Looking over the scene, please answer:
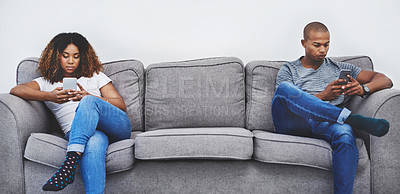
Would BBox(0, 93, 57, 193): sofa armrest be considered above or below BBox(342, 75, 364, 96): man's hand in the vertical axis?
below

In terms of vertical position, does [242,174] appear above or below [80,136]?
below

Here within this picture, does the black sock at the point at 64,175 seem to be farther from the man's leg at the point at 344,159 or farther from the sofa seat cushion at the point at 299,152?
the man's leg at the point at 344,159

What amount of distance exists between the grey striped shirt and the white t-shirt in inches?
45.1

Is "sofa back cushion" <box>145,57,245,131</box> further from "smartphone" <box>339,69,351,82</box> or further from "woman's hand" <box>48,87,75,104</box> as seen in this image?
"smartphone" <box>339,69,351,82</box>

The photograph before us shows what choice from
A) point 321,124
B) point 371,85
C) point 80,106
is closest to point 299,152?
point 321,124

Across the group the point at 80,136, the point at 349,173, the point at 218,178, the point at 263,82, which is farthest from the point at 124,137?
the point at 349,173

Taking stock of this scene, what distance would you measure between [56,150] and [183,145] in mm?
635

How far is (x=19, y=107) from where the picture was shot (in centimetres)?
190

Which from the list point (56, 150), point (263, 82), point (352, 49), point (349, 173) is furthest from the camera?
point (352, 49)

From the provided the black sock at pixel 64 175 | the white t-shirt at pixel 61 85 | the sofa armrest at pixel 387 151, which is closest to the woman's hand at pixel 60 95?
the white t-shirt at pixel 61 85

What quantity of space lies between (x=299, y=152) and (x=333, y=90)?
0.45m

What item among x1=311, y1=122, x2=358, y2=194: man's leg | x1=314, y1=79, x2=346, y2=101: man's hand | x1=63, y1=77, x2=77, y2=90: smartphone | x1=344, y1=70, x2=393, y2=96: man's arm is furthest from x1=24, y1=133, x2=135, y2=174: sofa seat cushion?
x1=344, y1=70, x2=393, y2=96: man's arm

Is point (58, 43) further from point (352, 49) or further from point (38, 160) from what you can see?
point (352, 49)

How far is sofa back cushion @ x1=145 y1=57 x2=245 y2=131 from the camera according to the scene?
2.39 m
